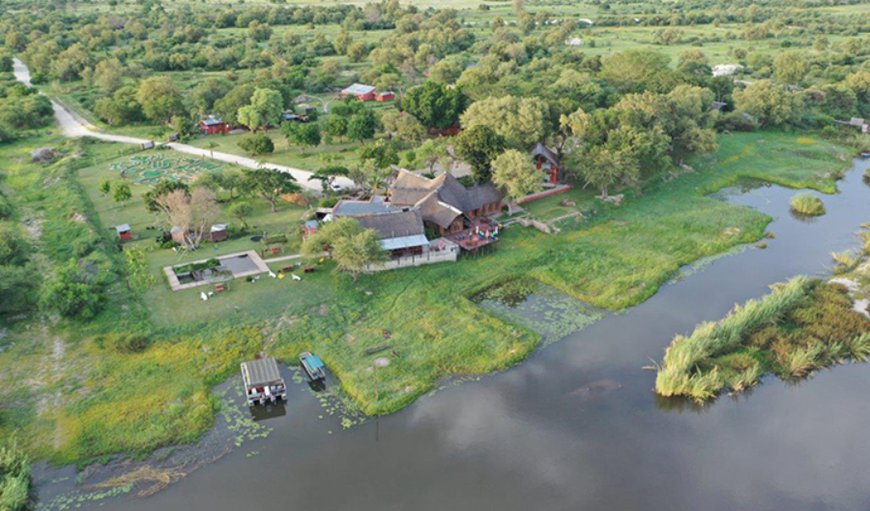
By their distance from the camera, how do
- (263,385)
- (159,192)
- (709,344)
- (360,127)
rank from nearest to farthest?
(263,385)
(709,344)
(159,192)
(360,127)

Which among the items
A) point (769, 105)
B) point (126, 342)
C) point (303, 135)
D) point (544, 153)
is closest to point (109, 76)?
point (303, 135)

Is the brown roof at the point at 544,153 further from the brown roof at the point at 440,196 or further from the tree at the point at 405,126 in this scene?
the tree at the point at 405,126

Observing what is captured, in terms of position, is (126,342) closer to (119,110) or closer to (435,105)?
(435,105)

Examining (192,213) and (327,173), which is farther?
→ (327,173)

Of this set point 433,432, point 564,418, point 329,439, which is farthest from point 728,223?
point 329,439

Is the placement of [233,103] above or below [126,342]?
below

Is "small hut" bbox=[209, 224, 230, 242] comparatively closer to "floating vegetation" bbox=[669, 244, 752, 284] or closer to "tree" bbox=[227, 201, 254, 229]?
"tree" bbox=[227, 201, 254, 229]

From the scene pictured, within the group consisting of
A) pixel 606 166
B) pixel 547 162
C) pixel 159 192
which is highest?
pixel 159 192
